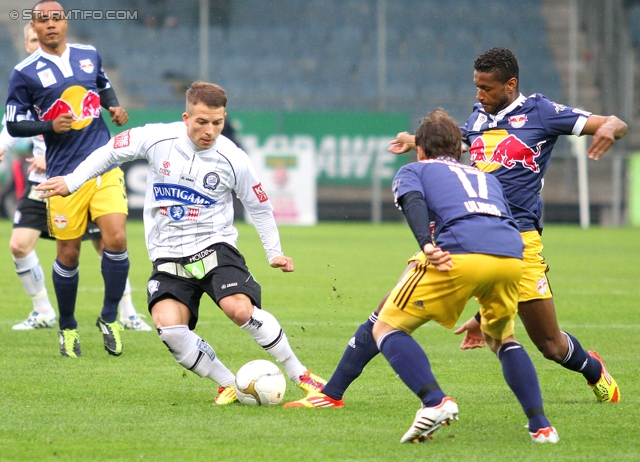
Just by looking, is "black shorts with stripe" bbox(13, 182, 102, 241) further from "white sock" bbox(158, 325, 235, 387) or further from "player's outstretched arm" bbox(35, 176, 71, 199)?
"white sock" bbox(158, 325, 235, 387)

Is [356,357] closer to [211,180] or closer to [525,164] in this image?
[211,180]

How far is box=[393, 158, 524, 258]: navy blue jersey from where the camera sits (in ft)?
13.9

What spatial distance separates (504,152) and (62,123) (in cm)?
287

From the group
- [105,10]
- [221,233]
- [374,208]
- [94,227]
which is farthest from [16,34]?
[221,233]

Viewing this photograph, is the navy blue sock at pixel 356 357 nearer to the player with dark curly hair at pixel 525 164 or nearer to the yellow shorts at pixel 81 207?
the player with dark curly hair at pixel 525 164

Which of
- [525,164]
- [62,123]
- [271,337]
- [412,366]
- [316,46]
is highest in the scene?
[316,46]

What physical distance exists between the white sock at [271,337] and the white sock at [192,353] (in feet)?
0.86

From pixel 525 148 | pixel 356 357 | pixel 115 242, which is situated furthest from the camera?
pixel 115 242

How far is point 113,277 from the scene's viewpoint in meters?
6.71

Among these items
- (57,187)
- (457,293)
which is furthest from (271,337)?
(57,187)

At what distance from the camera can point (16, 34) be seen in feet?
75.0

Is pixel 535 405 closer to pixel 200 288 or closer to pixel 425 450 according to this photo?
pixel 425 450

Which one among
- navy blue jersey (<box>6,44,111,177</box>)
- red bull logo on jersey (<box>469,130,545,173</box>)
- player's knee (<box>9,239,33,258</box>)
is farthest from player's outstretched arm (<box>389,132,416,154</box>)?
player's knee (<box>9,239,33,258</box>)

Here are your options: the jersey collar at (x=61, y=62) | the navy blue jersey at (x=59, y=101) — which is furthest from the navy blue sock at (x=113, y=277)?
the jersey collar at (x=61, y=62)
